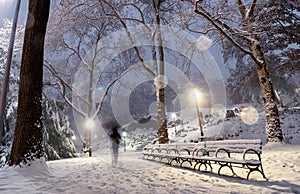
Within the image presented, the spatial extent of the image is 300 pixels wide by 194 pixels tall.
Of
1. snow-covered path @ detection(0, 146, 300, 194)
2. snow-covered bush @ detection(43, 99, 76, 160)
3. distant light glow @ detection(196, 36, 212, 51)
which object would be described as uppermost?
distant light glow @ detection(196, 36, 212, 51)

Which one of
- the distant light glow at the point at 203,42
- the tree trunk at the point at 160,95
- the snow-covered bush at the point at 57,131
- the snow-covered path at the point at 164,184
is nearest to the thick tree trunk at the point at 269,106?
the distant light glow at the point at 203,42

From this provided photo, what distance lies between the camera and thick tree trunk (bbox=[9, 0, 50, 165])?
247 inches

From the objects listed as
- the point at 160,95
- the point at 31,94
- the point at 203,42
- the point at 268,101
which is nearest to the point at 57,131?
the point at 160,95

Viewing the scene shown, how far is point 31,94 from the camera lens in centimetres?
661

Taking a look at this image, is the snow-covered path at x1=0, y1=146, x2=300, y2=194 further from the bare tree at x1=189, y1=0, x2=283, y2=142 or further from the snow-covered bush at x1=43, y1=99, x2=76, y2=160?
the snow-covered bush at x1=43, y1=99, x2=76, y2=160

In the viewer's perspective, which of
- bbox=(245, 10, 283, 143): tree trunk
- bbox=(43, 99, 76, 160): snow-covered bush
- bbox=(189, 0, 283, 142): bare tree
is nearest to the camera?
bbox=(189, 0, 283, 142): bare tree

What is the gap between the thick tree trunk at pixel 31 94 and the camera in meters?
6.27

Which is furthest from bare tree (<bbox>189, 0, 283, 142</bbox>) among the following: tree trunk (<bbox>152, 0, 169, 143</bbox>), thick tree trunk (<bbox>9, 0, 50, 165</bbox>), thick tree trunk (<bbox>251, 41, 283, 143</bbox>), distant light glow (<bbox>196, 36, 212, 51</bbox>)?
thick tree trunk (<bbox>9, 0, 50, 165</bbox>)

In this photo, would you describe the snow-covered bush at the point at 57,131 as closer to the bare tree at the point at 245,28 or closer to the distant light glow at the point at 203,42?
the distant light glow at the point at 203,42

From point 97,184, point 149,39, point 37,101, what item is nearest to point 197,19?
point 149,39

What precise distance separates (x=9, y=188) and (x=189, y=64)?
10098mm

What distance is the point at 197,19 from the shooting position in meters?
10.9

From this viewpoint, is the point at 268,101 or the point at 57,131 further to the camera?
the point at 57,131

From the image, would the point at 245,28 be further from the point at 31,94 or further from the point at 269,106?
the point at 31,94
